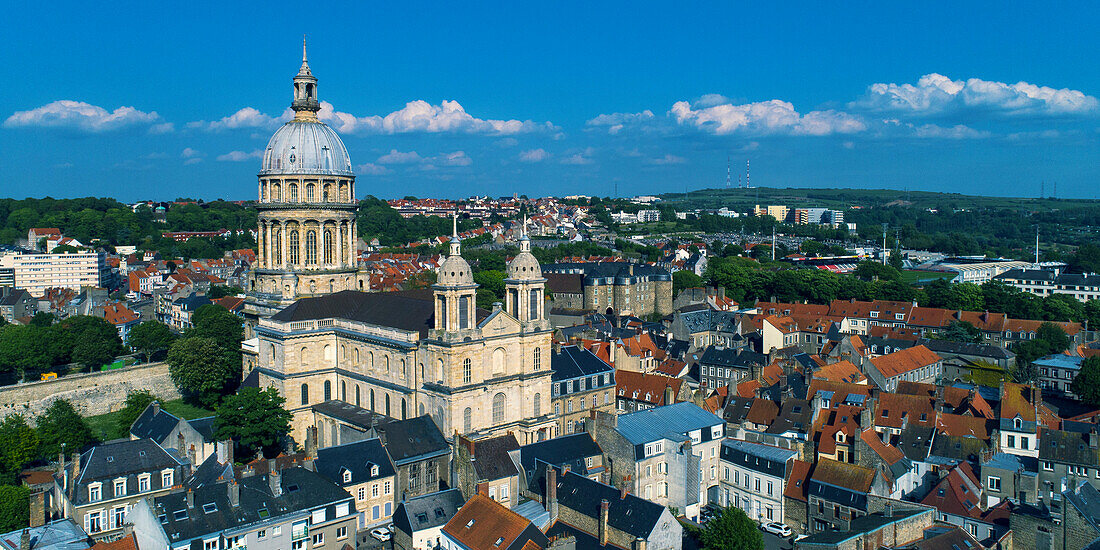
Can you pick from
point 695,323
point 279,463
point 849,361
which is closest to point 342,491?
point 279,463

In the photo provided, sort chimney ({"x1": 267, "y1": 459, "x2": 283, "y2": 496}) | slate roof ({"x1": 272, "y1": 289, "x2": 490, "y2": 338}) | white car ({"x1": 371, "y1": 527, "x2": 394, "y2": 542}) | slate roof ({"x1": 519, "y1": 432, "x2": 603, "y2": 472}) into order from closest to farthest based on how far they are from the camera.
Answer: chimney ({"x1": 267, "y1": 459, "x2": 283, "y2": 496}) < white car ({"x1": 371, "y1": 527, "x2": 394, "y2": 542}) < slate roof ({"x1": 519, "y1": 432, "x2": 603, "y2": 472}) < slate roof ({"x1": 272, "y1": 289, "x2": 490, "y2": 338})

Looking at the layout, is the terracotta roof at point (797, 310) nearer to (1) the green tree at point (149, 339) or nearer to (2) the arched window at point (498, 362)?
(2) the arched window at point (498, 362)

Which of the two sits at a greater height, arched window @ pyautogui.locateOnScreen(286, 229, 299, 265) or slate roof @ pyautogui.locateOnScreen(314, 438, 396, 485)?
arched window @ pyautogui.locateOnScreen(286, 229, 299, 265)

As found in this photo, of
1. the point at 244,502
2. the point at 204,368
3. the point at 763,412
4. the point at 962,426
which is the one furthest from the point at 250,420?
the point at 962,426

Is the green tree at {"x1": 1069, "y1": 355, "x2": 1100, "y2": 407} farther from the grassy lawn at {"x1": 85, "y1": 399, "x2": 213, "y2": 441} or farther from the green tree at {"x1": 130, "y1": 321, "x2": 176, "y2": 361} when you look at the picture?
the green tree at {"x1": 130, "y1": 321, "x2": 176, "y2": 361}

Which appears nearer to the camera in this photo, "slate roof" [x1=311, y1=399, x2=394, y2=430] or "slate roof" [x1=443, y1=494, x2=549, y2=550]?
"slate roof" [x1=443, y1=494, x2=549, y2=550]

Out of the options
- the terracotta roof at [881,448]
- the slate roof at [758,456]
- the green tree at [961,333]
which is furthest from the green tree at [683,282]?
the terracotta roof at [881,448]

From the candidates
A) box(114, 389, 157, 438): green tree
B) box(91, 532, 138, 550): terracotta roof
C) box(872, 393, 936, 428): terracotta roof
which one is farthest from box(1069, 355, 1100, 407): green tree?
box(114, 389, 157, 438): green tree
